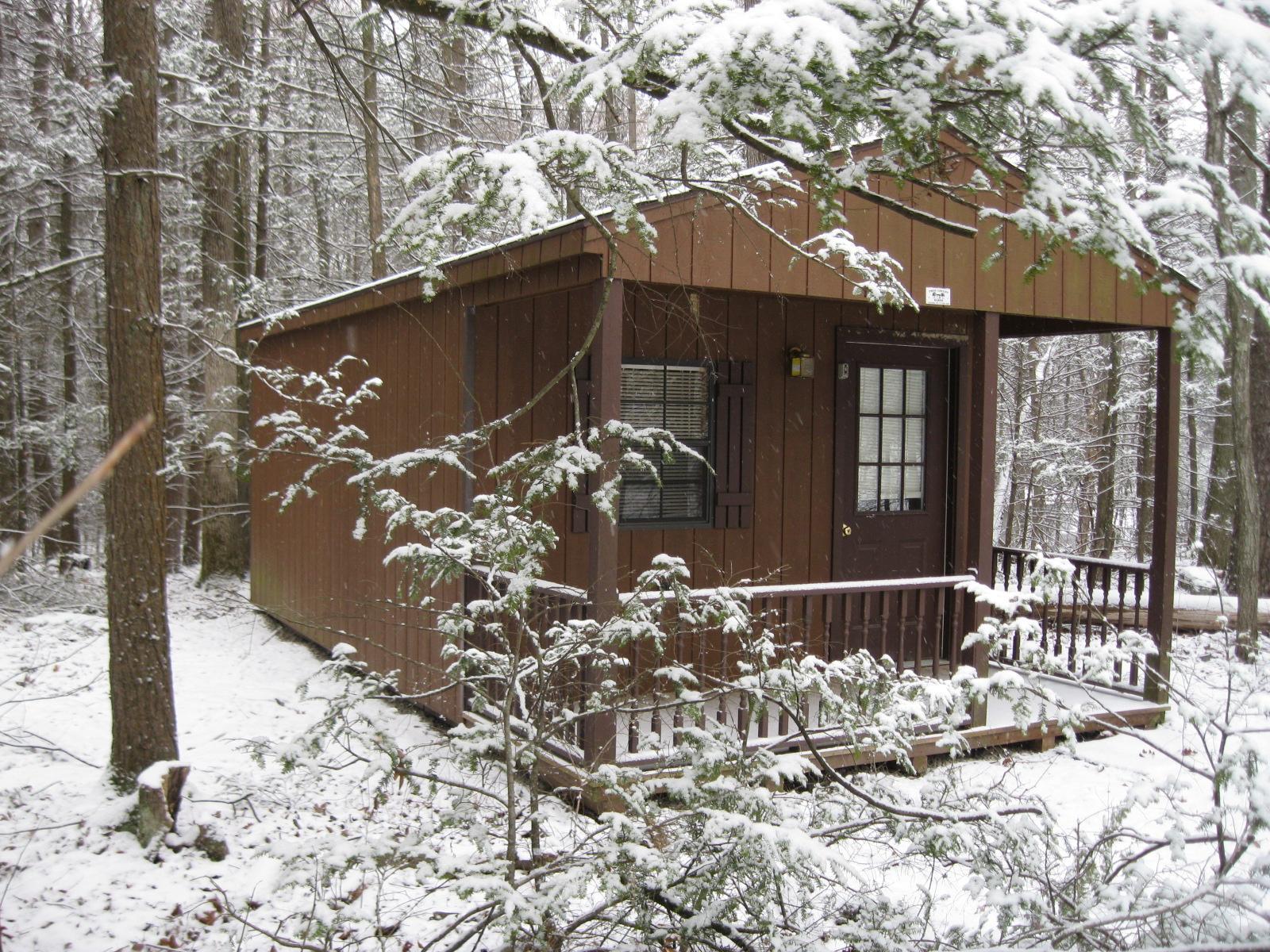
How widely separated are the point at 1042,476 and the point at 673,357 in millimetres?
12519

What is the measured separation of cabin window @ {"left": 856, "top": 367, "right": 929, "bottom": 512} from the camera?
752cm

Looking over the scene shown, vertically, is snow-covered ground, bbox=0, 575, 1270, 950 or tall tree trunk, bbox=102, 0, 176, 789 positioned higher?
tall tree trunk, bbox=102, 0, 176, 789

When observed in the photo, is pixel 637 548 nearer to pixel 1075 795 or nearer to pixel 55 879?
pixel 1075 795

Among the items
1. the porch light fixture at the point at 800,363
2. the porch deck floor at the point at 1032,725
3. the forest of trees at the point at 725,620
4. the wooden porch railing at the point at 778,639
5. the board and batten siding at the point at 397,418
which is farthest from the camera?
the porch light fixture at the point at 800,363

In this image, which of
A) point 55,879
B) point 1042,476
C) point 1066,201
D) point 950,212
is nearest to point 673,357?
point 950,212

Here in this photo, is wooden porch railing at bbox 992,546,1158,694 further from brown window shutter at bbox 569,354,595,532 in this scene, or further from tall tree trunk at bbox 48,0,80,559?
tall tree trunk at bbox 48,0,80,559

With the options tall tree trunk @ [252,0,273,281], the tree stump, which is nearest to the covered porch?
the tree stump

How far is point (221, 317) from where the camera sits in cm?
1261

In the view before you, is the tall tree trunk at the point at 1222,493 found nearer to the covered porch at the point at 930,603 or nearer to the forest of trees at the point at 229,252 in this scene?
the forest of trees at the point at 229,252

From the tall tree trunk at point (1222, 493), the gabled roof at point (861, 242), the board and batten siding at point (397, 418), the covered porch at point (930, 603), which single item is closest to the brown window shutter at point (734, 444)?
the covered porch at point (930, 603)

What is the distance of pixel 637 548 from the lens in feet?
22.4

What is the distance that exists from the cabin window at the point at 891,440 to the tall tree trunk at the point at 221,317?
789 centimetres

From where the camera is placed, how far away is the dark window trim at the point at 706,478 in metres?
6.75

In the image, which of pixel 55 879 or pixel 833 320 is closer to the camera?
A: pixel 55 879
